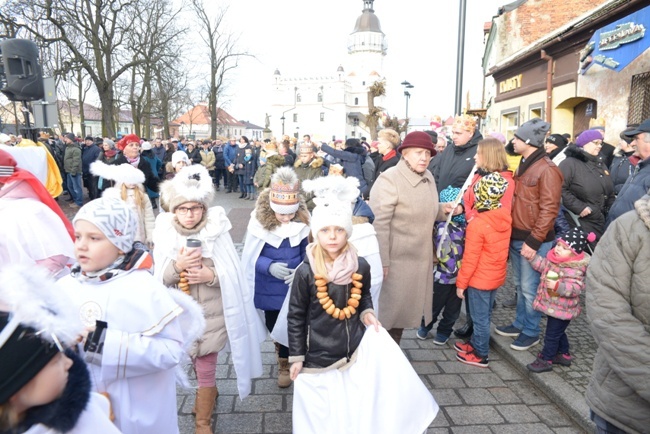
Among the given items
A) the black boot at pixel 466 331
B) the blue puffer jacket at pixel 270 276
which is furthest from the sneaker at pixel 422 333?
the blue puffer jacket at pixel 270 276

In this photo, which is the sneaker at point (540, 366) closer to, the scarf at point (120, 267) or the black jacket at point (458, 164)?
the black jacket at point (458, 164)

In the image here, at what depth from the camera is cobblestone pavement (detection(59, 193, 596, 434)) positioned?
3.30 metres

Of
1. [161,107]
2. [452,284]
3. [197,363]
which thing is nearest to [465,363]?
[452,284]

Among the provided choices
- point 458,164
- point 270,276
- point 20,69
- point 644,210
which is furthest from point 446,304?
point 20,69

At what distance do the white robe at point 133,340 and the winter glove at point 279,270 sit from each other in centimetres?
144

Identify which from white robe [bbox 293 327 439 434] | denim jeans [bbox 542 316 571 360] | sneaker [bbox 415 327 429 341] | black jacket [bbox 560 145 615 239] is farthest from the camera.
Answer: black jacket [bbox 560 145 615 239]

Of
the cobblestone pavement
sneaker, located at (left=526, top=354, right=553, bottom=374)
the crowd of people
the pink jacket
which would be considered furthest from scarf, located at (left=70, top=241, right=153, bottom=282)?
sneaker, located at (left=526, top=354, right=553, bottom=374)

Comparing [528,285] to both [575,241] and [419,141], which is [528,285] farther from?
[419,141]

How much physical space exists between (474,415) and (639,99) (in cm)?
861

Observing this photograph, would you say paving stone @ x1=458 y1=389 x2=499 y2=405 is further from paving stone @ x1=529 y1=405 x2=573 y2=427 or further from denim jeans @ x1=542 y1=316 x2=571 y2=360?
denim jeans @ x1=542 y1=316 x2=571 y2=360

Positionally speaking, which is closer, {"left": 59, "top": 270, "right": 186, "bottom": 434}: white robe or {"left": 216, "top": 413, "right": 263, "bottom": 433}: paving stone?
{"left": 59, "top": 270, "right": 186, "bottom": 434}: white robe

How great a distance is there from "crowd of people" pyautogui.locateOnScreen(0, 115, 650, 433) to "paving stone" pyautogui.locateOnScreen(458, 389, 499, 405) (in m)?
0.51

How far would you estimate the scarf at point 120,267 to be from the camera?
1.96 meters

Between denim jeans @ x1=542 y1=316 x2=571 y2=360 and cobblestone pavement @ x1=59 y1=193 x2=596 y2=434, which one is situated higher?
denim jeans @ x1=542 y1=316 x2=571 y2=360
